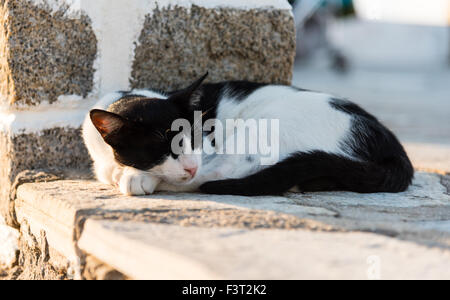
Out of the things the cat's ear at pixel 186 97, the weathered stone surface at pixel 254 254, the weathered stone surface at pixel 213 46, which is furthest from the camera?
the weathered stone surface at pixel 213 46

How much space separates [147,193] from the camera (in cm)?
199

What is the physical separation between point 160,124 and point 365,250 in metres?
0.94

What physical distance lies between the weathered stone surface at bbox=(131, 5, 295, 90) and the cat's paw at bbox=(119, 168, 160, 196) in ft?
2.32

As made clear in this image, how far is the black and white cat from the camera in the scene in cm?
200

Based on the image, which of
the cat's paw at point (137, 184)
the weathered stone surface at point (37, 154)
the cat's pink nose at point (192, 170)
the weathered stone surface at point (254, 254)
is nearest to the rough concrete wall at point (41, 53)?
the weathered stone surface at point (37, 154)

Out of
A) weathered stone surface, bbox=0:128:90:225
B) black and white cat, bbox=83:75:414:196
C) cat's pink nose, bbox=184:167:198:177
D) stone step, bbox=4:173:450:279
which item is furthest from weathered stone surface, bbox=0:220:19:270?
cat's pink nose, bbox=184:167:198:177

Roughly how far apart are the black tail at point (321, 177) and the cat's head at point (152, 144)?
0.12m

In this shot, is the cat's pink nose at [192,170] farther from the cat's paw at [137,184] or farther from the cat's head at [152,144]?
the cat's paw at [137,184]

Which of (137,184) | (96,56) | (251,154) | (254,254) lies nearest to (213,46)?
(96,56)

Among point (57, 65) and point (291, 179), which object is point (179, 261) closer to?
point (291, 179)

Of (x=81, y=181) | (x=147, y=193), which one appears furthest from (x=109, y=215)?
(x=81, y=181)

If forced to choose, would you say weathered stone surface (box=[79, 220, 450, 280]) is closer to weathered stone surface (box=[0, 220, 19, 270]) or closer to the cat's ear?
the cat's ear

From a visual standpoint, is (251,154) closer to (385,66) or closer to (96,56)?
(96,56)

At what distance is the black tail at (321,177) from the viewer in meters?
2.00
